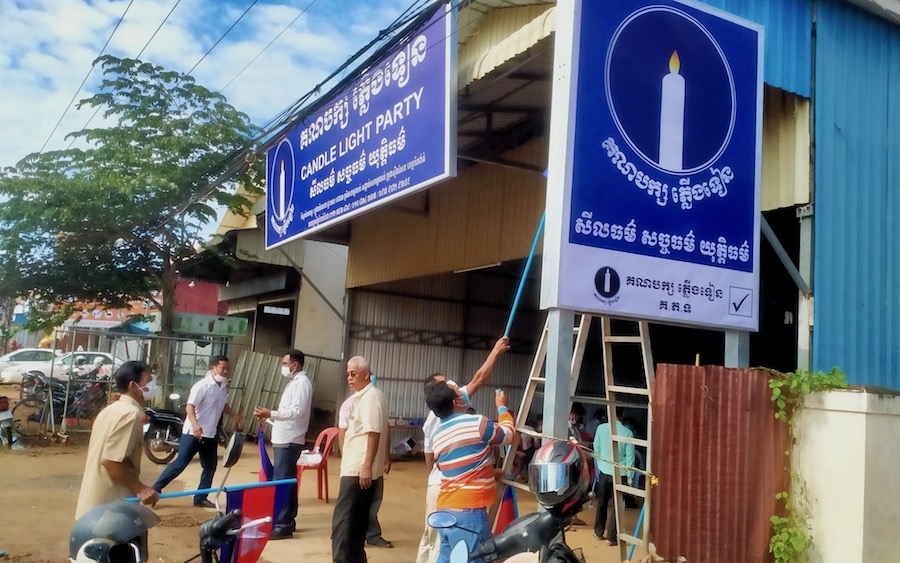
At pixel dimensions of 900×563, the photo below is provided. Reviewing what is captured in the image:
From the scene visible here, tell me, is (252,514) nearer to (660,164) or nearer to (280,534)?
(280,534)

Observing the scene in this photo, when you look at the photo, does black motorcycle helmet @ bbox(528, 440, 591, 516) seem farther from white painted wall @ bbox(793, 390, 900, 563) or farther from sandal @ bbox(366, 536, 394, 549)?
sandal @ bbox(366, 536, 394, 549)

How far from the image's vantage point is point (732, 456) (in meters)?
4.62

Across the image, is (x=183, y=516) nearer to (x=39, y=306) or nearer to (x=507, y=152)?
(x=507, y=152)

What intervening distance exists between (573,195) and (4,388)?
23431 mm

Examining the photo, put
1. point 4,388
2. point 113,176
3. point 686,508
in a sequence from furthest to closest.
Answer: point 4,388 < point 113,176 < point 686,508

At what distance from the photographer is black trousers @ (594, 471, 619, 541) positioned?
25.1ft

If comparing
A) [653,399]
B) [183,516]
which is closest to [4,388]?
[183,516]

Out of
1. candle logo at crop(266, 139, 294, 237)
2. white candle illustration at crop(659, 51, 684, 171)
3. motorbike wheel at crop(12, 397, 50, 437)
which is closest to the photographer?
white candle illustration at crop(659, 51, 684, 171)

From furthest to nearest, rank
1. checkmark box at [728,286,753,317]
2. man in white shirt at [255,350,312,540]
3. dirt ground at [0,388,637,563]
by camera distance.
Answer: man in white shirt at [255,350,312,540]
dirt ground at [0,388,637,563]
checkmark box at [728,286,753,317]

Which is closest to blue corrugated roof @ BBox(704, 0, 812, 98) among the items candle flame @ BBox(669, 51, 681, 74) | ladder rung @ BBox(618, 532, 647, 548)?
candle flame @ BBox(669, 51, 681, 74)

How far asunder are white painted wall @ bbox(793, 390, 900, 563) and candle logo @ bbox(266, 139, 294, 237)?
23.1 ft

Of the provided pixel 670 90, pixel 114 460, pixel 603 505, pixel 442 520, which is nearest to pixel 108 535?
pixel 114 460

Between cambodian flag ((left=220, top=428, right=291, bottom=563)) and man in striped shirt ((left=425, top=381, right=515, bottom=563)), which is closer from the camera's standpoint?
cambodian flag ((left=220, top=428, right=291, bottom=563))

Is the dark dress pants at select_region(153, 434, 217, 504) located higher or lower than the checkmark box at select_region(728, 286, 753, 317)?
lower
